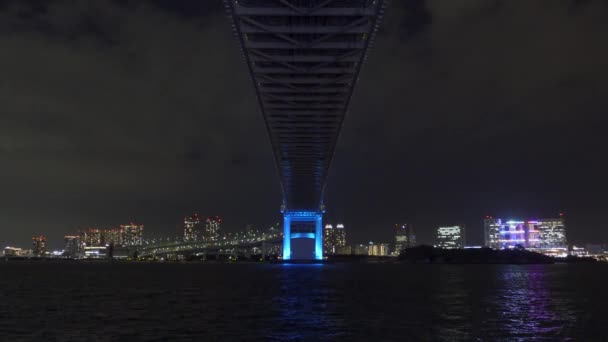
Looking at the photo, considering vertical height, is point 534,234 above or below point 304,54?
below

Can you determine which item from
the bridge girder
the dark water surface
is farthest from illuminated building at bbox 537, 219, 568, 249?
the dark water surface

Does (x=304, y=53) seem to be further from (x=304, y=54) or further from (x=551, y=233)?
(x=551, y=233)

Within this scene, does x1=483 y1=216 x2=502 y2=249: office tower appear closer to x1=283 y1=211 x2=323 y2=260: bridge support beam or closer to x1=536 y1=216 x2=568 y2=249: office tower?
x1=536 y1=216 x2=568 y2=249: office tower

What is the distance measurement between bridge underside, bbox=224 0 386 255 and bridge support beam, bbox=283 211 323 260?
47.4 meters

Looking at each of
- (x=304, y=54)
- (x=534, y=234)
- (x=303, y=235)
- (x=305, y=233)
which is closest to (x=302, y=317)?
(x=304, y=54)

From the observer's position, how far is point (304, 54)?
32625mm

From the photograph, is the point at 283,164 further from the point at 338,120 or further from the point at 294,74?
the point at 294,74

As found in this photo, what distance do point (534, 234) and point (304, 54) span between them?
15376cm

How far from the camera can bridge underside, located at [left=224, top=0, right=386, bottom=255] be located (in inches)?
1032

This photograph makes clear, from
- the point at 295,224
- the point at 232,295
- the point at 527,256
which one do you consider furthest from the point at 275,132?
the point at 527,256

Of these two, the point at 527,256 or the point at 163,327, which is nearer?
the point at 163,327

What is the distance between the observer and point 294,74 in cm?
3588

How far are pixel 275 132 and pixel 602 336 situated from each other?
38.0m

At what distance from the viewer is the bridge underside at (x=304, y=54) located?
26.2 meters
